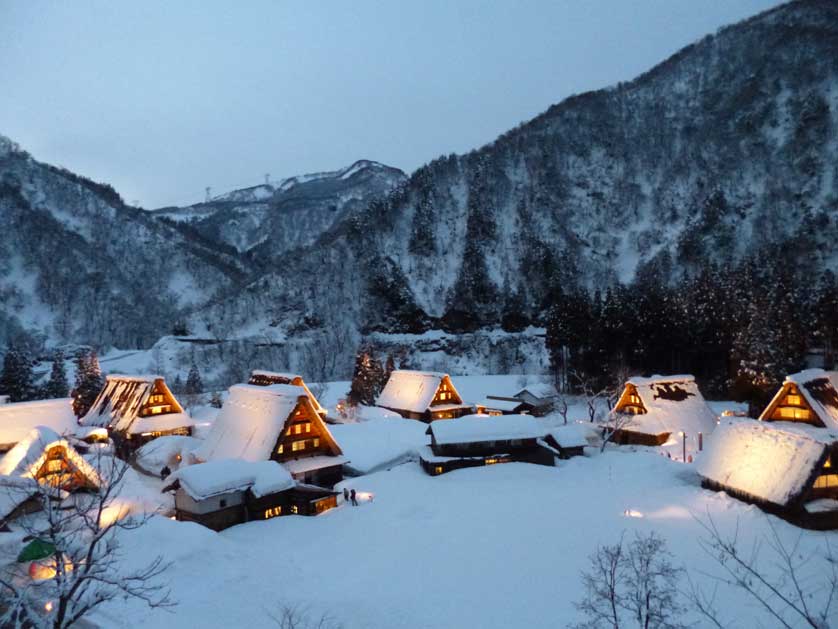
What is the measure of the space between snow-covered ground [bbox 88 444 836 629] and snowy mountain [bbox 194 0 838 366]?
61.8 meters

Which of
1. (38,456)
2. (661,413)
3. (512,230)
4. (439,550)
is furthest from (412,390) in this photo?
(512,230)

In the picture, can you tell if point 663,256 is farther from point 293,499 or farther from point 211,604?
point 211,604

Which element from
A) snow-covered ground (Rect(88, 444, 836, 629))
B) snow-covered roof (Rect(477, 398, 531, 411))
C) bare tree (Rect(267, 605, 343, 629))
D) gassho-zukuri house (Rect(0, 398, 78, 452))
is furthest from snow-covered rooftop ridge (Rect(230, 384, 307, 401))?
snow-covered roof (Rect(477, 398, 531, 411))

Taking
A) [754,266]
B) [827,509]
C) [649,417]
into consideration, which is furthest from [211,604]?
[754,266]

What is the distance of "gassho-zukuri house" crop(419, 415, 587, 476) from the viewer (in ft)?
91.7

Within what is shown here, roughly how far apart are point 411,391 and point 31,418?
89.0 ft

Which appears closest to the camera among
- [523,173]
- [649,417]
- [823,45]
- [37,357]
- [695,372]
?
[649,417]

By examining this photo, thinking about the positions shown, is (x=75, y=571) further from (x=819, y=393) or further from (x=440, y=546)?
(x=819, y=393)

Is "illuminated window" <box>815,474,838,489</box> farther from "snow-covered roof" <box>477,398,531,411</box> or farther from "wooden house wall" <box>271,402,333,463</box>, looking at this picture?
"snow-covered roof" <box>477,398,531,411</box>

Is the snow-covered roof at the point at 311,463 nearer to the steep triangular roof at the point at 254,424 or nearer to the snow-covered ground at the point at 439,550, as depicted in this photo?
the steep triangular roof at the point at 254,424

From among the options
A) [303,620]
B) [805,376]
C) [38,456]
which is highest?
[805,376]

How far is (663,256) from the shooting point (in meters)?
83.4

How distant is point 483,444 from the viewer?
94.6 feet

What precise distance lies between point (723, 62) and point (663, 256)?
55999 millimetres
